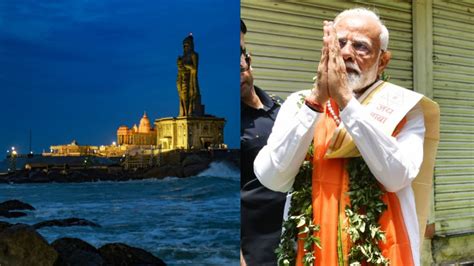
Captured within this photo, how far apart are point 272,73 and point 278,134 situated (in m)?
1.58

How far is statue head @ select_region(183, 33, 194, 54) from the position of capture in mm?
2789

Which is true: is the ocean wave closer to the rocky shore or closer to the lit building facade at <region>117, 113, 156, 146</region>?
the lit building facade at <region>117, 113, 156, 146</region>

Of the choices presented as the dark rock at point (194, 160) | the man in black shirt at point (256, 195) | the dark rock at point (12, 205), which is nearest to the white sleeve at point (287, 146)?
the man in black shirt at point (256, 195)

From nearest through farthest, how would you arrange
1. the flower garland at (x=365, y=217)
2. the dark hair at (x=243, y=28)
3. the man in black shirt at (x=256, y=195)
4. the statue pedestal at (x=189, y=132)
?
the flower garland at (x=365, y=217) → the man in black shirt at (x=256, y=195) → the statue pedestal at (x=189, y=132) → the dark hair at (x=243, y=28)

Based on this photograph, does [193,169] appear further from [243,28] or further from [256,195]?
[243,28]

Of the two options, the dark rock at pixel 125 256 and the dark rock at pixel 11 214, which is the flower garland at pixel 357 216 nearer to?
the dark rock at pixel 125 256

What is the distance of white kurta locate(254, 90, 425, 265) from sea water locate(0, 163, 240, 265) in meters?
0.88

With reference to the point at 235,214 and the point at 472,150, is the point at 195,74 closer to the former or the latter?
the point at 235,214

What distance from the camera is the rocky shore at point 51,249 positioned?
2491 mm

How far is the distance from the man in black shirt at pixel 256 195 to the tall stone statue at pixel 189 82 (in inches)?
9.3

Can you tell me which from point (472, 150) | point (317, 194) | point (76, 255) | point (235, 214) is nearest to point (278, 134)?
point (317, 194)

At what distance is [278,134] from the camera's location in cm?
190

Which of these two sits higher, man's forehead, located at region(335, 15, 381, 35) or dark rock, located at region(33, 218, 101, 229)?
man's forehead, located at region(335, 15, 381, 35)

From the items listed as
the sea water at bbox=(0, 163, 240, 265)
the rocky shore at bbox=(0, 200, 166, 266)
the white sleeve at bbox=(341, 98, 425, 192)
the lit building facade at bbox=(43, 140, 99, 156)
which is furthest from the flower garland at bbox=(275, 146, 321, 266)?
the lit building facade at bbox=(43, 140, 99, 156)
